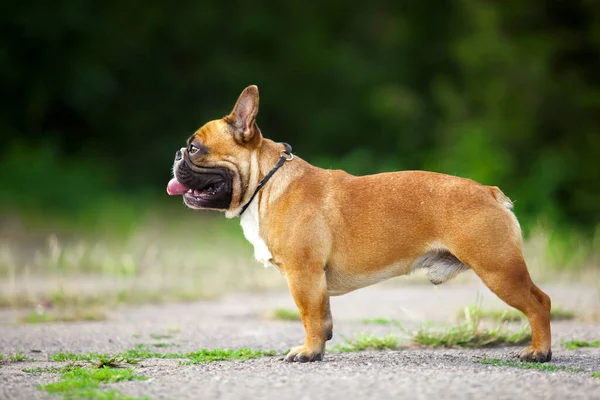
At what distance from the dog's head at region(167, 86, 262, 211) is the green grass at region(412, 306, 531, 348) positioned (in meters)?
2.12

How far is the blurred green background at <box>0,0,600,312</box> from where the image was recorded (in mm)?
18344

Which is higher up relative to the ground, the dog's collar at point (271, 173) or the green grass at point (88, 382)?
the dog's collar at point (271, 173)

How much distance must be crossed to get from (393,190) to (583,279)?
20.1 ft

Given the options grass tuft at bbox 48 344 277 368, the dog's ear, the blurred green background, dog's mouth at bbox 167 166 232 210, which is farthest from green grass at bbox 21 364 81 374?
the blurred green background

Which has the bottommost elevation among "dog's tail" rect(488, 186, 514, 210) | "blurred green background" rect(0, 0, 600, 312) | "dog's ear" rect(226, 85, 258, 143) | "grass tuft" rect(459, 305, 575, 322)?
"grass tuft" rect(459, 305, 575, 322)

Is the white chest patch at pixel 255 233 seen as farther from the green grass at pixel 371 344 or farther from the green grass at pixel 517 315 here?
the green grass at pixel 517 315

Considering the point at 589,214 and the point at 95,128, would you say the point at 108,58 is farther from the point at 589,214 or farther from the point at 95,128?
the point at 589,214

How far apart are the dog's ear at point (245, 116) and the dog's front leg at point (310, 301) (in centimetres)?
111

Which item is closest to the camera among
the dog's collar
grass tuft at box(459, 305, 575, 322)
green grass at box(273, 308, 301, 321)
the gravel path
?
the gravel path

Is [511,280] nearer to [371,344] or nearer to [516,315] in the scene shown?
[371,344]

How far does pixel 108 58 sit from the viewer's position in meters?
29.4

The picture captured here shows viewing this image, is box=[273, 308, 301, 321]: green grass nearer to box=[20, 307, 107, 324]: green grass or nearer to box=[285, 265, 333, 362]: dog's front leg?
box=[20, 307, 107, 324]: green grass

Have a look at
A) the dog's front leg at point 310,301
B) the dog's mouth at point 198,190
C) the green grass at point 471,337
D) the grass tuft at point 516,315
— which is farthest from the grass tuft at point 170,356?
the grass tuft at point 516,315

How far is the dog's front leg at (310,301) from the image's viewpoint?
654 cm
